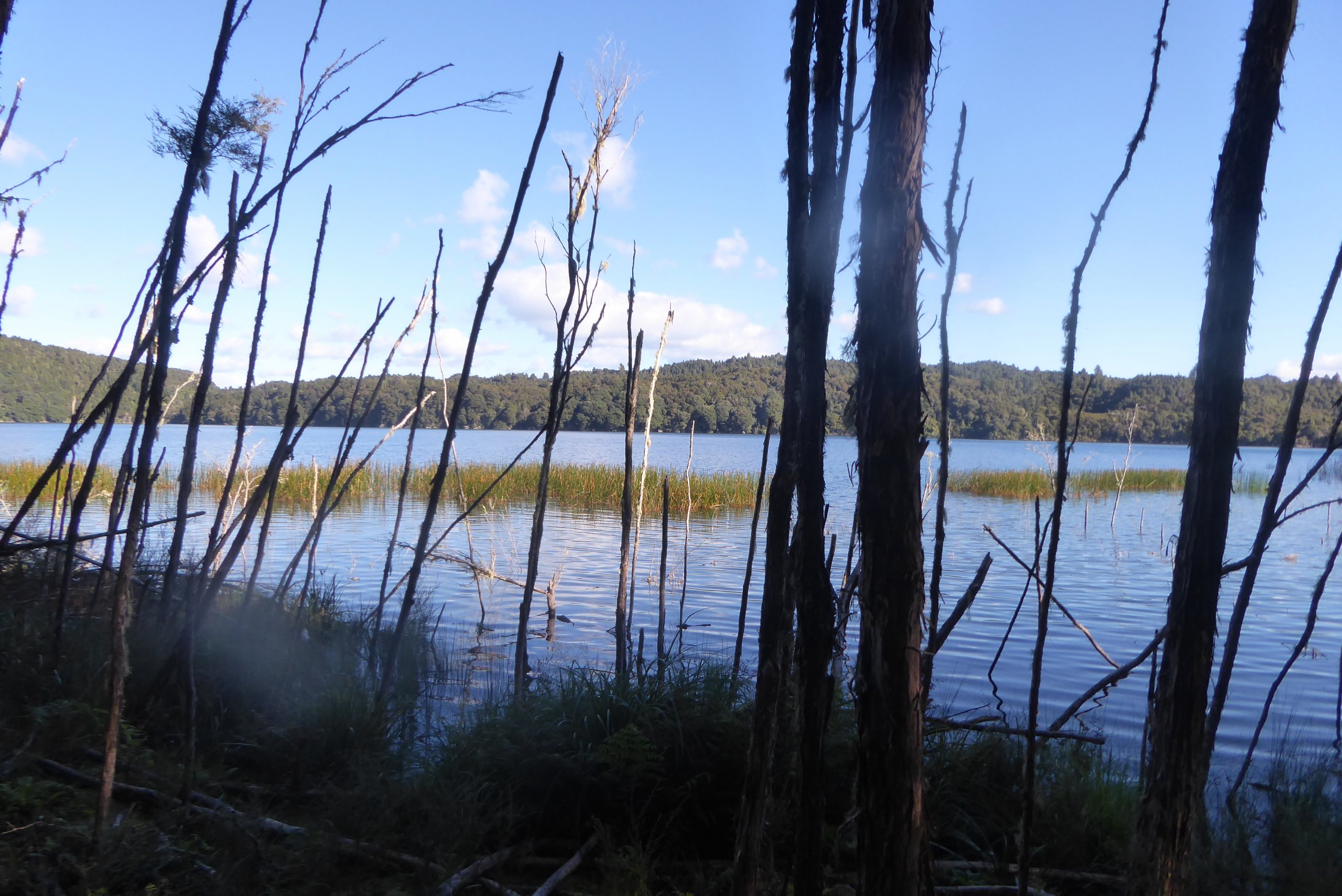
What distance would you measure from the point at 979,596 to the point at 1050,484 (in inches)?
640

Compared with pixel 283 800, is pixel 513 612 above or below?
below

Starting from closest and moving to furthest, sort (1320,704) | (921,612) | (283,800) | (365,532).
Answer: (921,612) → (283,800) → (1320,704) → (365,532)

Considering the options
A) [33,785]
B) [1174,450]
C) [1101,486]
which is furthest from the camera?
[1174,450]

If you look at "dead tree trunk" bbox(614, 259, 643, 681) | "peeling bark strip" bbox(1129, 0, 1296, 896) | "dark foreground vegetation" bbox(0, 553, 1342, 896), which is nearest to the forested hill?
"dead tree trunk" bbox(614, 259, 643, 681)

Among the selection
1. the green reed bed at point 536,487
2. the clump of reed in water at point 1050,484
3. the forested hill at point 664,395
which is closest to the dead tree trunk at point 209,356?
the forested hill at point 664,395

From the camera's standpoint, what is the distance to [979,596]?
10.5m

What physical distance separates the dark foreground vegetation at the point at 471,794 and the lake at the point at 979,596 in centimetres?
84

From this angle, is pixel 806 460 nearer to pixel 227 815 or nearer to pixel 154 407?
pixel 154 407

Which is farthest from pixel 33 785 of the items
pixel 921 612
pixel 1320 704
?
pixel 1320 704

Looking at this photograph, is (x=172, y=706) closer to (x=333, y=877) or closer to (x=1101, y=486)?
(x=333, y=877)

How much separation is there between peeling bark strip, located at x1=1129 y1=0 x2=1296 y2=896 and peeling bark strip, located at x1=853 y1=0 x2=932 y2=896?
29.7 inches

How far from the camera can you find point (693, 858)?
10.6 ft

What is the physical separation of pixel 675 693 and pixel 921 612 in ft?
7.00

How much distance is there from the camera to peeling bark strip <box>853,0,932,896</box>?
1.74 metres
